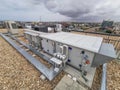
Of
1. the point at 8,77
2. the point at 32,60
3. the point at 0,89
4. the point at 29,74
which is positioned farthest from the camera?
the point at 32,60

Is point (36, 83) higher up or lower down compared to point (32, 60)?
lower down

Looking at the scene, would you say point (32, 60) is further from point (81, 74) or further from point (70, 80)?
point (81, 74)

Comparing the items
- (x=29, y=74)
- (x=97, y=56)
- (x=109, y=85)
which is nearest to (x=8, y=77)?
(x=29, y=74)

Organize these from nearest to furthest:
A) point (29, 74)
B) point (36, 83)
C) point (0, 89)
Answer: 1. point (0, 89)
2. point (36, 83)
3. point (29, 74)

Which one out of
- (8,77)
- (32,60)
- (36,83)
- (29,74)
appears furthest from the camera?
(32,60)

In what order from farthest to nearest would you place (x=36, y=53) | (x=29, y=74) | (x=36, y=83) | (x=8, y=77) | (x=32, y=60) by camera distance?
(x=36, y=53), (x=32, y=60), (x=29, y=74), (x=8, y=77), (x=36, y=83)

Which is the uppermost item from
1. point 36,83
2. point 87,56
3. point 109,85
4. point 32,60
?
point 87,56

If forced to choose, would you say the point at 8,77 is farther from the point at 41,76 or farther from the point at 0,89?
the point at 41,76

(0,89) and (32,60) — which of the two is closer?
(0,89)

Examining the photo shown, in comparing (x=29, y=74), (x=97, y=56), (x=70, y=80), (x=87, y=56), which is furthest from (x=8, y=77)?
(x=97, y=56)

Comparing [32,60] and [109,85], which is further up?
[32,60]
